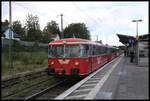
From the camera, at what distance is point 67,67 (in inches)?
457

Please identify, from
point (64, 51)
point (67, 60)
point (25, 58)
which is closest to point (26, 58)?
point (25, 58)

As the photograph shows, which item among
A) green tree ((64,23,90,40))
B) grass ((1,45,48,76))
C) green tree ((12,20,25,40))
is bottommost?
grass ((1,45,48,76))

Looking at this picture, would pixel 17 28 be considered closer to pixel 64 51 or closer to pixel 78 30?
pixel 64 51

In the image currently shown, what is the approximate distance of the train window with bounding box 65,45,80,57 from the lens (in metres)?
11.7

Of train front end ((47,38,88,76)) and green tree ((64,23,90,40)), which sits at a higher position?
green tree ((64,23,90,40))

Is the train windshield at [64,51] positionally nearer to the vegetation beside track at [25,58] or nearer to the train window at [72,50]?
the train window at [72,50]

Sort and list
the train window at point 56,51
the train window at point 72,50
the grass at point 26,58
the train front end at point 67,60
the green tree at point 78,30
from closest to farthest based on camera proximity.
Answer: the train front end at point 67,60
the train window at point 72,50
the train window at point 56,51
the grass at point 26,58
the green tree at point 78,30

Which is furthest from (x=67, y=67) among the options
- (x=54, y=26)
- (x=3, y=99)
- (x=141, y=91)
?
(x=54, y=26)

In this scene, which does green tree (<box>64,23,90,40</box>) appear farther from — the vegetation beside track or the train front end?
the train front end

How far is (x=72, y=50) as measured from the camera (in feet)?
38.9

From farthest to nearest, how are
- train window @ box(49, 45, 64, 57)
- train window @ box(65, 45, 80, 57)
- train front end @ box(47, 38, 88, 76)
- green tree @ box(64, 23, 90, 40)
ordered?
1. green tree @ box(64, 23, 90, 40)
2. train window @ box(49, 45, 64, 57)
3. train window @ box(65, 45, 80, 57)
4. train front end @ box(47, 38, 88, 76)

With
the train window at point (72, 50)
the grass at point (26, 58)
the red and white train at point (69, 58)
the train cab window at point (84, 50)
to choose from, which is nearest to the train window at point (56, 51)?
the red and white train at point (69, 58)

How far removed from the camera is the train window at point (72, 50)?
11.7 m

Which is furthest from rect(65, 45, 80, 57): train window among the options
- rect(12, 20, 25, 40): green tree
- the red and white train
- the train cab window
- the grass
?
rect(12, 20, 25, 40): green tree
